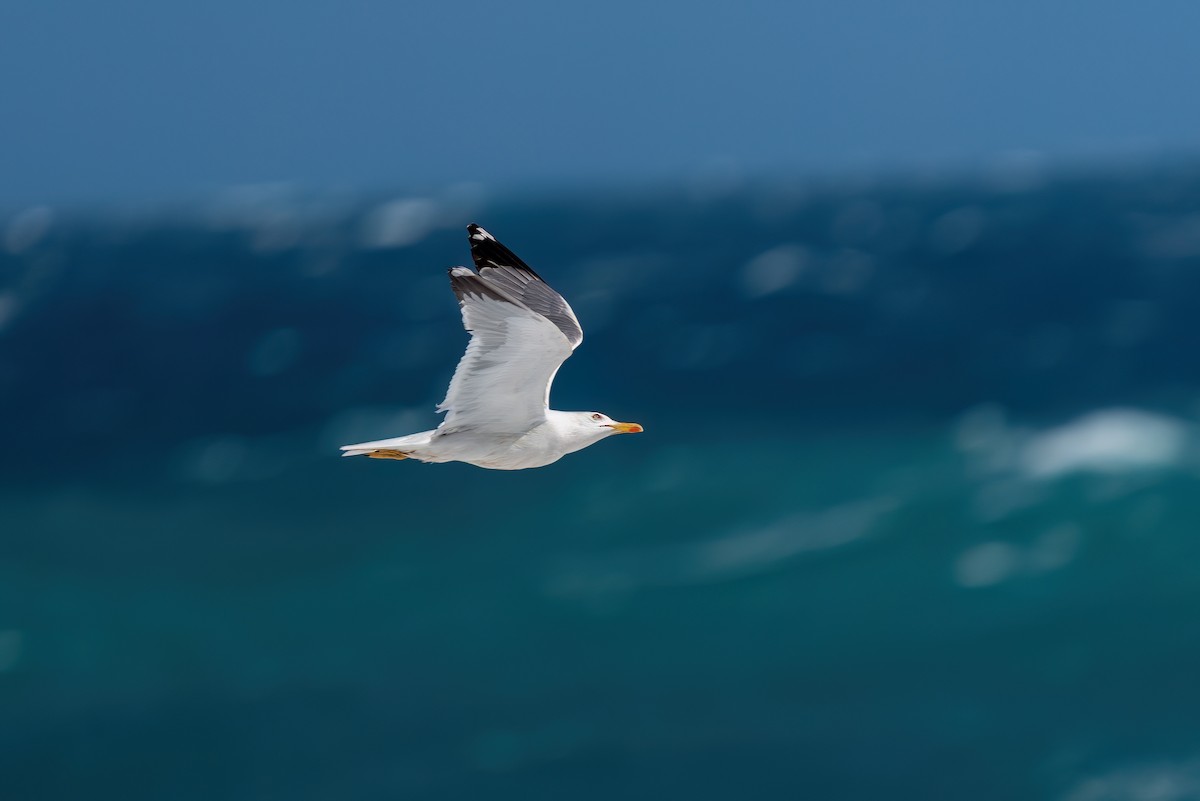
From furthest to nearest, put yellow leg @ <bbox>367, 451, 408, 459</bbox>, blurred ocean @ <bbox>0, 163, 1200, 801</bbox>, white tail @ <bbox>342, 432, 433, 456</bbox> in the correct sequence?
blurred ocean @ <bbox>0, 163, 1200, 801</bbox> → yellow leg @ <bbox>367, 451, 408, 459</bbox> → white tail @ <bbox>342, 432, 433, 456</bbox>

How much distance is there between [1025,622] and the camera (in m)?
52.7

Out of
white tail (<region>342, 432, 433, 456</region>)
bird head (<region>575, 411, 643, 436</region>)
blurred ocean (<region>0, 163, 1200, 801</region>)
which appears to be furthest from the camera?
blurred ocean (<region>0, 163, 1200, 801</region>)

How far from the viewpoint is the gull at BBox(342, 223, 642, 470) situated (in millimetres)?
10445

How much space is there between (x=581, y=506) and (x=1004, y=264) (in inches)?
851

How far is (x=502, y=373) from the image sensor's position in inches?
423

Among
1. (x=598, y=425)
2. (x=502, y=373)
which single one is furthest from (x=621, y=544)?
(x=502, y=373)

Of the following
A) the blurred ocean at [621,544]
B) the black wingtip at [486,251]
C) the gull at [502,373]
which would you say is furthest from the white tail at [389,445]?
the blurred ocean at [621,544]

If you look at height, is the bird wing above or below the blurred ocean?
below

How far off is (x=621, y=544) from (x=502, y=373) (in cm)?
4327

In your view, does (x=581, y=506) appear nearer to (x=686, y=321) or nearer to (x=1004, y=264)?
(x=686, y=321)

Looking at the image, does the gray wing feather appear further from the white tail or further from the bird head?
the white tail

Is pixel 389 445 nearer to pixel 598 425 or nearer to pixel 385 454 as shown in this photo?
pixel 385 454

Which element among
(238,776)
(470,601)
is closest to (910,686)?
(470,601)

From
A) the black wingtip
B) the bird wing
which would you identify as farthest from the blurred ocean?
the black wingtip
